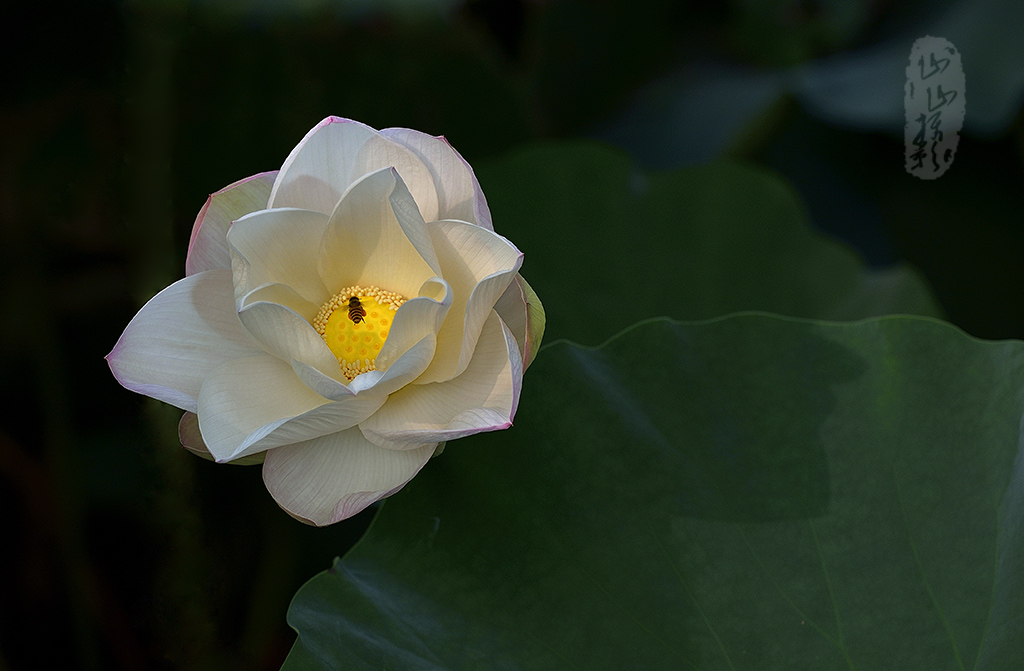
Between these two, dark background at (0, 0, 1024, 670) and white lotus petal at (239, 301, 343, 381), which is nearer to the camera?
white lotus petal at (239, 301, 343, 381)

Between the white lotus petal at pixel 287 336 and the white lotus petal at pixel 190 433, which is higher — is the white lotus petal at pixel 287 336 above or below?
above

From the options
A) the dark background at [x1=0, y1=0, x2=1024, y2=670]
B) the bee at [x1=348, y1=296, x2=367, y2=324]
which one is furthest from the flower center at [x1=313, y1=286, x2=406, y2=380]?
the dark background at [x1=0, y1=0, x2=1024, y2=670]

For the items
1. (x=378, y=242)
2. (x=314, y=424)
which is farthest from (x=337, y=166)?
(x=314, y=424)

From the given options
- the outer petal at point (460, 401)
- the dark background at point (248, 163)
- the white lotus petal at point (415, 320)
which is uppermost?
the white lotus petal at point (415, 320)

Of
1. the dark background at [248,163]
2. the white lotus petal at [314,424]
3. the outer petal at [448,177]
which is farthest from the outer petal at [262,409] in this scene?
the dark background at [248,163]

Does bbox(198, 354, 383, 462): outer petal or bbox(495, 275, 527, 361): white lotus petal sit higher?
bbox(495, 275, 527, 361): white lotus petal

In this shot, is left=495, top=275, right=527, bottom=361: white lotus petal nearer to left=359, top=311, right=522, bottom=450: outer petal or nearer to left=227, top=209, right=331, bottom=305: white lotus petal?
left=359, top=311, right=522, bottom=450: outer petal

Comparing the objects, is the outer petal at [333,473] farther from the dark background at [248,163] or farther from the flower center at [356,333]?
the dark background at [248,163]
